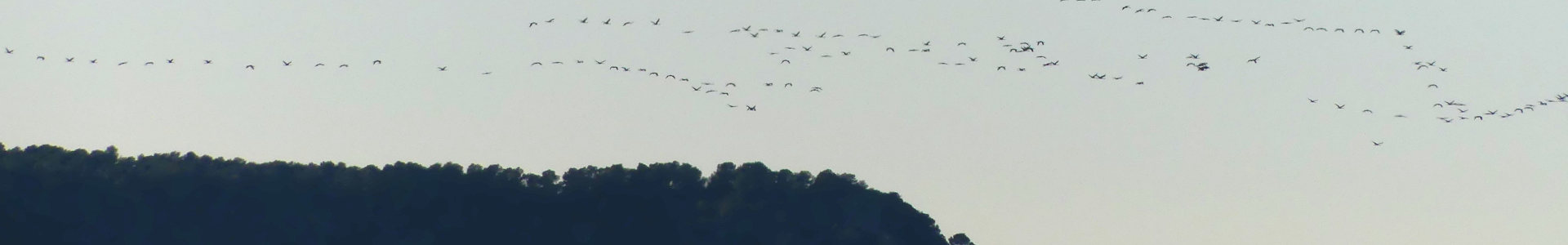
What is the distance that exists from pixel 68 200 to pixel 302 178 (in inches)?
513

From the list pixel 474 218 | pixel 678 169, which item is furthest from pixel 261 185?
pixel 678 169

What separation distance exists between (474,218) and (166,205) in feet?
56.6

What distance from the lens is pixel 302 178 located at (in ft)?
535

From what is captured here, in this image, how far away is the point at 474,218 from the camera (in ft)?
526

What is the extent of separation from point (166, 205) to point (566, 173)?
73.7ft

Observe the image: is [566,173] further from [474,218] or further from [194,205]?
[194,205]

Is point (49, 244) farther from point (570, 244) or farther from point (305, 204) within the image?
point (570, 244)

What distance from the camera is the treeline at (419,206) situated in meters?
160

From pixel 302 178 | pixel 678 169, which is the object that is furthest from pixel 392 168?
pixel 678 169

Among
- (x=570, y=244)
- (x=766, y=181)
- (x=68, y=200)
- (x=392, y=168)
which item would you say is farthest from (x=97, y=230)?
(x=766, y=181)

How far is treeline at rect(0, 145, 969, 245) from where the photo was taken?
6280 inches

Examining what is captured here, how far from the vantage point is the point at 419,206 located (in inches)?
6329

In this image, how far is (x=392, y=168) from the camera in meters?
164

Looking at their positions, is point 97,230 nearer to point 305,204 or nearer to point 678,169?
point 305,204
